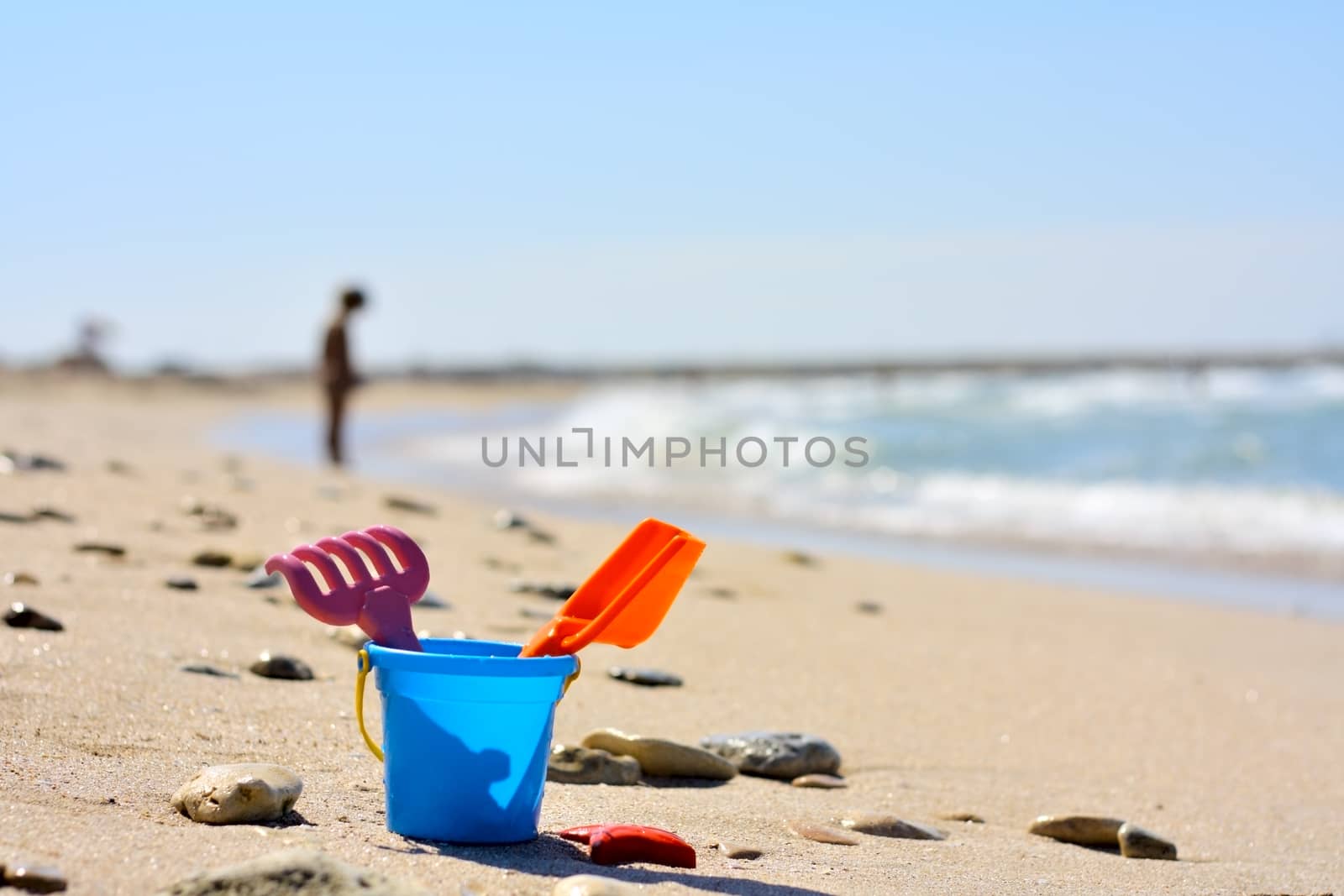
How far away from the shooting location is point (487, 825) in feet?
9.05

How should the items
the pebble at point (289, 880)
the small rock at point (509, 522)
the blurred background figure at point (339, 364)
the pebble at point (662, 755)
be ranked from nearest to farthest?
the pebble at point (289, 880) → the pebble at point (662, 755) → the small rock at point (509, 522) → the blurred background figure at point (339, 364)

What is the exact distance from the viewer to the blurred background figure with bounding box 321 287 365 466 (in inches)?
512

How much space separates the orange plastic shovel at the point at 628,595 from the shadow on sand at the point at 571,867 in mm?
393

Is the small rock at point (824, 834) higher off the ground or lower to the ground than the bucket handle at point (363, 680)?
lower

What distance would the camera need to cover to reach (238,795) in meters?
2.71

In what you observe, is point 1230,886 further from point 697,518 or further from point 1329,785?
point 697,518

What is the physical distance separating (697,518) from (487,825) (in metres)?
8.75

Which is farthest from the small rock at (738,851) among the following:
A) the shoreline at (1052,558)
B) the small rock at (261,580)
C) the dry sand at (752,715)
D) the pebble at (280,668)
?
the shoreline at (1052,558)

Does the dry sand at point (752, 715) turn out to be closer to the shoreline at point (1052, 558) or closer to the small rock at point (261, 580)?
the small rock at point (261, 580)

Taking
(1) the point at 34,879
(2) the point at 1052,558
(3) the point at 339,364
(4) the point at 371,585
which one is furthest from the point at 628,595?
(3) the point at 339,364

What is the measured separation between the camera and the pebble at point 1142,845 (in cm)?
344

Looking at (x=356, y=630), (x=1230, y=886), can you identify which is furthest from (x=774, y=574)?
(x=1230, y=886)

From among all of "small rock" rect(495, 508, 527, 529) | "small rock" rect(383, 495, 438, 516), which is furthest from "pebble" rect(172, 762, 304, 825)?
"small rock" rect(383, 495, 438, 516)

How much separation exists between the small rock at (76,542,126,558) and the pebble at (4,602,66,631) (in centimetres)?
154
